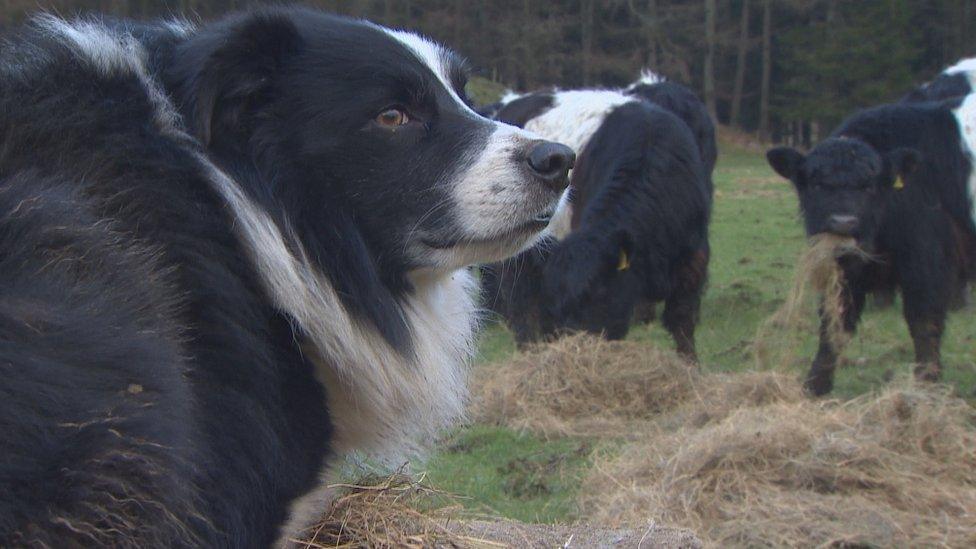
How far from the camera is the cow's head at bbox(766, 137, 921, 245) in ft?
24.5

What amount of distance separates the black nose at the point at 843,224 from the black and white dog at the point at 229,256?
4721 mm

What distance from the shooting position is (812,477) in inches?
212

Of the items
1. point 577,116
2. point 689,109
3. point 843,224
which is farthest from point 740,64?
point 843,224

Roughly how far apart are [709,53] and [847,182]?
32.0 metres

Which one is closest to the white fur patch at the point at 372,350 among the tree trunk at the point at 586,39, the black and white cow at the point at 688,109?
the black and white cow at the point at 688,109

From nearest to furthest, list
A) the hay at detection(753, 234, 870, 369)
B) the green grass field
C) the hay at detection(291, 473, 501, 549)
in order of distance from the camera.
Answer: the hay at detection(291, 473, 501, 549), the green grass field, the hay at detection(753, 234, 870, 369)

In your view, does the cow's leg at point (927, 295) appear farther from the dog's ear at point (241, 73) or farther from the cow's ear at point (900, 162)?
the dog's ear at point (241, 73)

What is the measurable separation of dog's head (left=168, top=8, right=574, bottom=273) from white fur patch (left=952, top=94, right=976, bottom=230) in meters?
6.13

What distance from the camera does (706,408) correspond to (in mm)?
6891

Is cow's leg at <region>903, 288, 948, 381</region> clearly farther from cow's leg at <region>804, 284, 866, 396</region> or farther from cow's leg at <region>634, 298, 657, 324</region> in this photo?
cow's leg at <region>634, 298, 657, 324</region>

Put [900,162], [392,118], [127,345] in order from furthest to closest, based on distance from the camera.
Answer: [900,162] < [392,118] < [127,345]

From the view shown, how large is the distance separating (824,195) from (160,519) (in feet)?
20.9

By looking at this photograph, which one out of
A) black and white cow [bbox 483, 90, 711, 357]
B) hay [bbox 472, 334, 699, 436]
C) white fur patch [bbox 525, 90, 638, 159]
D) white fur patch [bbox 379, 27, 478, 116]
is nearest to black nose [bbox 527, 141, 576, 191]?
white fur patch [bbox 379, 27, 478, 116]

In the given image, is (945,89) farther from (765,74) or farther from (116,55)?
(765,74)
